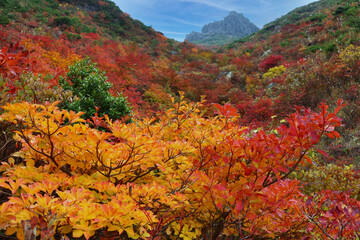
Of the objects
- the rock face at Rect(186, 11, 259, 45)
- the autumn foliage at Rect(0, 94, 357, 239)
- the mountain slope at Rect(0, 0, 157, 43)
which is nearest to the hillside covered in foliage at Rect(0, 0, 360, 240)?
the autumn foliage at Rect(0, 94, 357, 239)

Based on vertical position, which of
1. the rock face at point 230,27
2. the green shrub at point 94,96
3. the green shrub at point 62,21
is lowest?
the green shrub at point 94,96

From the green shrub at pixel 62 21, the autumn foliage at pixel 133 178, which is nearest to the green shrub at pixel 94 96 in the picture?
the autumn foliage at pixel 133 178

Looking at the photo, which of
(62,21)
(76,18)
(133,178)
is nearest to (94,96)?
(133,178)

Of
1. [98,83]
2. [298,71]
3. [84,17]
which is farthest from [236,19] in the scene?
[98,83]

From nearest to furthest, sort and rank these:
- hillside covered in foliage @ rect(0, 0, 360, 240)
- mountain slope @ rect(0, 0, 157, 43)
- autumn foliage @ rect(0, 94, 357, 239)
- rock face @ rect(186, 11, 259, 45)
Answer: autumn foliage @ rect(0, 94, 357, 239), hillside covered in foliage @ rect(0, 0, 360, 240), mountain slope @ rect(0, 0, 157, 43), rock face @ rect(186, 11, 259, 45)

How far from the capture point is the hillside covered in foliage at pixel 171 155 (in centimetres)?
113

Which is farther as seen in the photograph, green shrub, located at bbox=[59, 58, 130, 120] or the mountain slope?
the mountain slope

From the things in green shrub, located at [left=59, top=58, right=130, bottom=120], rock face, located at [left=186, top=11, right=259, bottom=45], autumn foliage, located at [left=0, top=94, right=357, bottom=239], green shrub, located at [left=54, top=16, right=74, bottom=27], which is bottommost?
autumn foliage, located at [left=0, top=94, right=357, bottom=239]

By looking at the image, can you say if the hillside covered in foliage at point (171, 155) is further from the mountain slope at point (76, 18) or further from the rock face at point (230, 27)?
the rock face at point (230, 27)

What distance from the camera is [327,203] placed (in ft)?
4.64

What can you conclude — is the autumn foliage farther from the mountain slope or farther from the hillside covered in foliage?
the mountain slope

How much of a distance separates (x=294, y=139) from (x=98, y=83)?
155 inches

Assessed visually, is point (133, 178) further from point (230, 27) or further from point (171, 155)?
point (230, 27)

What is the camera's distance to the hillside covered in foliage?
1.13 meters
